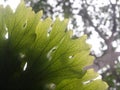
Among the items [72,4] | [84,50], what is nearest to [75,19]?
[72,4]

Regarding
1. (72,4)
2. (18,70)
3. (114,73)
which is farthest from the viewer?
(72,4)

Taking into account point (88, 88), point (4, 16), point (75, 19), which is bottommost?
point (88, 88)

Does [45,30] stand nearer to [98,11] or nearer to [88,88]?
[88,88]

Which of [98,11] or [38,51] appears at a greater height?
[98,11]

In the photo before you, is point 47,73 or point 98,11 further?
point 98,11

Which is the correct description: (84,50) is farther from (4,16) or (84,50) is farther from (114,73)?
(114,73)

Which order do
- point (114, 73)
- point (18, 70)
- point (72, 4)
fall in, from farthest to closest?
point (72, 4) < point (114, 73) < point (18, 70)

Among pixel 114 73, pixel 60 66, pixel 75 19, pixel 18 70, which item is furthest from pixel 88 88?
pixel 75 19
